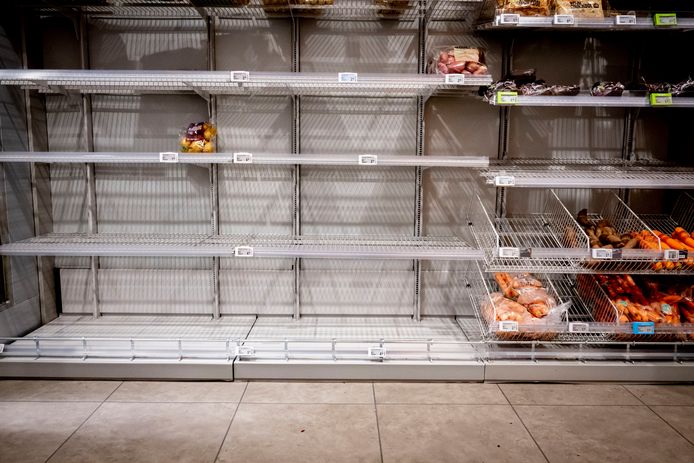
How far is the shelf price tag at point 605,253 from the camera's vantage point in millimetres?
3127

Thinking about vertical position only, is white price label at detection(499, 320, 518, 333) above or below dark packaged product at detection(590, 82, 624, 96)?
below

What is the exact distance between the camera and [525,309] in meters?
3.24

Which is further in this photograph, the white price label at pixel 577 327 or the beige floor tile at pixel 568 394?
the white price label at pixel 577 327

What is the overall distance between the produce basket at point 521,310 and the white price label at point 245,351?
1.35 metres

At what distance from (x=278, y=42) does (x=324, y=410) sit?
2.37 meters

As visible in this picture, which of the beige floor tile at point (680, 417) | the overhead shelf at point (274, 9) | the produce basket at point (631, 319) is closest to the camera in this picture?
the beige floor tile at point (680, 417)

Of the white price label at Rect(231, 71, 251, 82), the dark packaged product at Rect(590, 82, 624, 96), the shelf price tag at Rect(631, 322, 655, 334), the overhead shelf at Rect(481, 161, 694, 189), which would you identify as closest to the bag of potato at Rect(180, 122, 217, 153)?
the white price label at Rect(231, 71, 251, 82)

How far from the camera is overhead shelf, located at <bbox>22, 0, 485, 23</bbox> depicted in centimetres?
336

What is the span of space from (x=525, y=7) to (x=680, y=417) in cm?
233

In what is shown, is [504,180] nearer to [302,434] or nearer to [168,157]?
[302,434]

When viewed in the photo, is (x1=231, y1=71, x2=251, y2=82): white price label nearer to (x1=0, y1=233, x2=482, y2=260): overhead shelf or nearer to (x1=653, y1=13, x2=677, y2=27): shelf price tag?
(x1=0, y1=233, x2=482, y2=260): overhead shelf

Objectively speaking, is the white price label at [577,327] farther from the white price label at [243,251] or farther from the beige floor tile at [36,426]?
the beige floor tile at [36,426]

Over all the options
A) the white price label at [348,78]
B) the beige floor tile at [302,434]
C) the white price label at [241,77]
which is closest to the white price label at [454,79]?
the white price label at [348,78]

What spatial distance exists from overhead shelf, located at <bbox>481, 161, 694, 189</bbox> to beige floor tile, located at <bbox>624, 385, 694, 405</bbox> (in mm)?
1147
